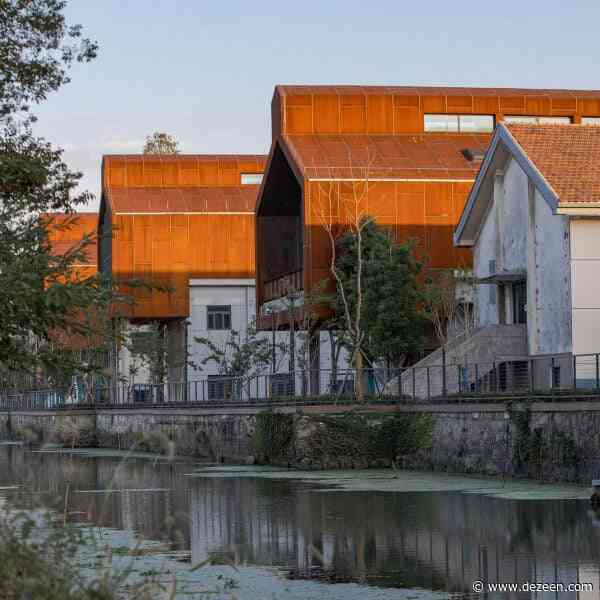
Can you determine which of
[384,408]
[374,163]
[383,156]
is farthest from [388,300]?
[384,408]

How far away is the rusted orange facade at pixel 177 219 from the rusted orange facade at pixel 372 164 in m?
15.0

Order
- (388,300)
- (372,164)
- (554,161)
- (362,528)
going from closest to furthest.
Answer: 1. (362,528)
2. (554,161)
3. (388,300)
4. (372,164)

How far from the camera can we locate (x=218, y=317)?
90188 mm

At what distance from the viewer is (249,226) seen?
89125mm

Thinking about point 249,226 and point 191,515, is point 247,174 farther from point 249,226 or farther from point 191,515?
point 191,515

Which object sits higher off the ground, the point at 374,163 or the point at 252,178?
the point at 252,178

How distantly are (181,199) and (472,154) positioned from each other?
2828cm

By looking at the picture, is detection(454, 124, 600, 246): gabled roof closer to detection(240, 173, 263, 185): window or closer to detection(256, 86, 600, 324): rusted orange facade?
detection(256, 86, 600, 324): rusted orange facade

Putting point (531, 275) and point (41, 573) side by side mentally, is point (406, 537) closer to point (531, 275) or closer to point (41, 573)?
point (41, 573)

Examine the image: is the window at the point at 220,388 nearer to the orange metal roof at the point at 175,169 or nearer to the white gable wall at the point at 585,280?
the white gable wall at the point at 585,280

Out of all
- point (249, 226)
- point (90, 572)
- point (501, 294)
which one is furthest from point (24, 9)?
point (249, 226)

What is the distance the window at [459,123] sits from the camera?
67.4 m

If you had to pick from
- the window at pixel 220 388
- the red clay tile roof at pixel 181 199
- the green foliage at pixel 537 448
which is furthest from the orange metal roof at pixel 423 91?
the green foliage at pixel 537 448

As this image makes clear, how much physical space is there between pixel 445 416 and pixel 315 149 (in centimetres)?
2761
